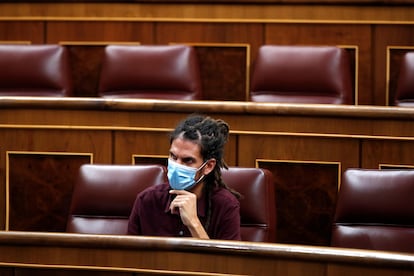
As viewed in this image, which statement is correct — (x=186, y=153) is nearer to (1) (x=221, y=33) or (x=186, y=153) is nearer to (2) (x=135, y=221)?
(2) (x=135, y=221)

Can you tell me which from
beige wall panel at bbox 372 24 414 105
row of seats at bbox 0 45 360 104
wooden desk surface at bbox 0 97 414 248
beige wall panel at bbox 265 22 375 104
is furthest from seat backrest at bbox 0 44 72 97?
beige wall panel at bbox 372 24 414 105

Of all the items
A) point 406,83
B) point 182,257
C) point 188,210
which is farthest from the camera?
point 406,83

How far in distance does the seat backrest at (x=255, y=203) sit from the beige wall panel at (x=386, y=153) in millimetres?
114

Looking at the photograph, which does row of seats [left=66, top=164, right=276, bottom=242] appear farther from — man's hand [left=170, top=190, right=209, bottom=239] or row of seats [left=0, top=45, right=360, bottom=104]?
row of seats [left=0, top=45, right=360, bottom=104]

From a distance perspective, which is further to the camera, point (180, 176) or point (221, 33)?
point (221, 33)

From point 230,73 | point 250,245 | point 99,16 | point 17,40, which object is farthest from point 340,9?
point 250,245

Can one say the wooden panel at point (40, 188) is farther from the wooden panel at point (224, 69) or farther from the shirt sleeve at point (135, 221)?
the wooden panel at point (224, 69)

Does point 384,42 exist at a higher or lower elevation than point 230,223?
higher

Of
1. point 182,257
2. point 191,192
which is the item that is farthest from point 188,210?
point 182,257

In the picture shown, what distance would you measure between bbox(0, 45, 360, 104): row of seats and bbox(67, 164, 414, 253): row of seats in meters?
0.24

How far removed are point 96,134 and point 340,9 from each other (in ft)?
Answer: 1.18

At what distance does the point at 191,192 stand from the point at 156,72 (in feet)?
0.99

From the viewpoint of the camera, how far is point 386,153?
790 mm

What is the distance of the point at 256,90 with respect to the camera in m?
0.97
